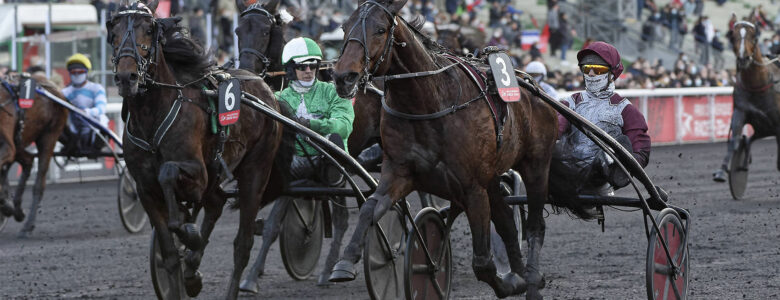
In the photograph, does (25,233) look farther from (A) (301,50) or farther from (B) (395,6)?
(B) (395,6)

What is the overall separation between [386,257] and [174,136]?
119 cm

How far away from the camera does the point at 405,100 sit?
582cm

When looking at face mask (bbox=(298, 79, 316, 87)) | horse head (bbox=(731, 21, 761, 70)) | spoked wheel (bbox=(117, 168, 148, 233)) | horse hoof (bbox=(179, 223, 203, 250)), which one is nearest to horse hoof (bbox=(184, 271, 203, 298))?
horse hoof (bbox=(179, 223, 203, 250))

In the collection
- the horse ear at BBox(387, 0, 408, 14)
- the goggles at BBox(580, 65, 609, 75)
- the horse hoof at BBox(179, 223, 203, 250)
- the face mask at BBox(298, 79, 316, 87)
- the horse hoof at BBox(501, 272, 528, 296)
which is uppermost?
the horse ear at BBox(387, 0, 408, 14)

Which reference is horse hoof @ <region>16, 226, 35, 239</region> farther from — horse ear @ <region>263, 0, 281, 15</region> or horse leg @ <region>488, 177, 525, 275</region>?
horse leg @ <region>488, 177, 525, 275</region>

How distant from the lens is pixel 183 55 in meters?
6.70

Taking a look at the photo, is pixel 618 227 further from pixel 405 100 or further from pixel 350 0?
pixel 350 0

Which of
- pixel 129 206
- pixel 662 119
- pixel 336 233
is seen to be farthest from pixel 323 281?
pixel 662 119

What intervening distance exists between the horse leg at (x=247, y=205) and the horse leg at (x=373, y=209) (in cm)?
135

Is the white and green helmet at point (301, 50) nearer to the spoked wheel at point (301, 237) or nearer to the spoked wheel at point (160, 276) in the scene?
the spoked wheel at point (301, 237)

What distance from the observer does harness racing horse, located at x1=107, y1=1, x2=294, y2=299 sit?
6.14 m

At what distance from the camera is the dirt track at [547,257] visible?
7531 mm

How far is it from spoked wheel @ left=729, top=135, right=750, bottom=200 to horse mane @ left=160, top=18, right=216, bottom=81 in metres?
6.99

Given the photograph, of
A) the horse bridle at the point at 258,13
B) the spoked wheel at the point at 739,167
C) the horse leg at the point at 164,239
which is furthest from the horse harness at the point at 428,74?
the spoked wheel at the point at 739,167
